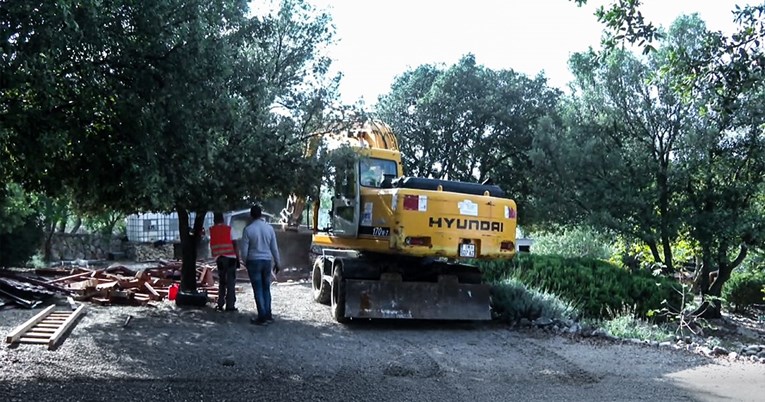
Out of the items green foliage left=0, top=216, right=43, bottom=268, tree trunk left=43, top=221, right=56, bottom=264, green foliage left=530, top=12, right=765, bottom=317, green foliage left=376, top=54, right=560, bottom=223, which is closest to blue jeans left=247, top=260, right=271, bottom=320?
green foliage left=530, top=12, right=765, bottom=317

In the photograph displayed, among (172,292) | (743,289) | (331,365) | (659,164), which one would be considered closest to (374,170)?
(172,292)

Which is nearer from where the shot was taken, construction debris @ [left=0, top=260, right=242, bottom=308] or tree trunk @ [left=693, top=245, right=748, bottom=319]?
construction debris @ [left=0, top=260, right=242, bottom=308]

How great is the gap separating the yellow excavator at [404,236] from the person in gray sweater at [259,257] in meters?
1.32

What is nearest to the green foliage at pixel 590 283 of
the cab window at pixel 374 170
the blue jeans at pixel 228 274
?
the cab window at pixel 374 170

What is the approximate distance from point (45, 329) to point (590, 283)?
11.3 meters

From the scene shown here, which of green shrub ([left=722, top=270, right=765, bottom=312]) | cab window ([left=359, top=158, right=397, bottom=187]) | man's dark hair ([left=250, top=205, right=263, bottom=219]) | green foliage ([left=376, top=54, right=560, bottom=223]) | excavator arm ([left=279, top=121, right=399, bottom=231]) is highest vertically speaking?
green foliage ([left=376, top=54, right=560, bottom=223])

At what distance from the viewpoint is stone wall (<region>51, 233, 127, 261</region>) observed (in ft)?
109

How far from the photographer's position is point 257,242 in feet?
37.3

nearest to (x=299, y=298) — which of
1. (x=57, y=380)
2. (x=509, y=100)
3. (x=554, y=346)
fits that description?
(x=554, y=346)

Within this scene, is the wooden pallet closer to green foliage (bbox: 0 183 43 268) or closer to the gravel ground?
the gravel ground

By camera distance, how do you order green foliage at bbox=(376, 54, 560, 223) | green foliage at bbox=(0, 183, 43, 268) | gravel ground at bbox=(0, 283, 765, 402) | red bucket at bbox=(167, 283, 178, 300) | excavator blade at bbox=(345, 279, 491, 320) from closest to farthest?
gravel ground at bbox=(0, 283, 765, 402) → excavator blade at bbox=(345, 279, 491, 320) → red bucket at bbox=(167, 283, 178, 300) → green foliage at bbox=(0, 183, 43, 268) → green foliage at bbox=(376, 54, 560, 223)

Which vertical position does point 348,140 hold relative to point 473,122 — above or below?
below

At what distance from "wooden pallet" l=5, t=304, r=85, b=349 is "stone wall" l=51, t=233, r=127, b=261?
1016 inches

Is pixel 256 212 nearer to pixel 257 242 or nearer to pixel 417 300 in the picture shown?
pixel 257 242
